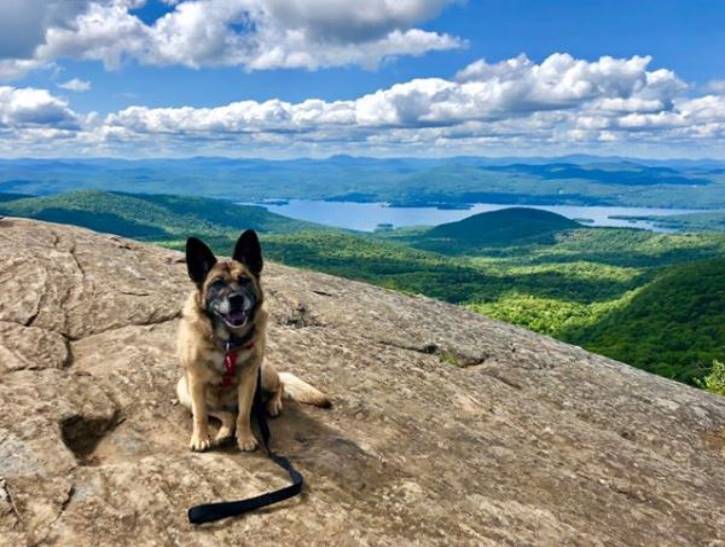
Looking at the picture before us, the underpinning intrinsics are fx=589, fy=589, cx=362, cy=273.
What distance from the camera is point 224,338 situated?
323 inches

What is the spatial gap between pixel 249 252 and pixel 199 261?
0.69 metres

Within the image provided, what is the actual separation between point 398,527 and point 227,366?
124 inches

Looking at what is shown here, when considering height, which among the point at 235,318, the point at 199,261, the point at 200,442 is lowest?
the point at 200,442

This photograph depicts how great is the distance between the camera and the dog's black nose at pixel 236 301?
302 inches

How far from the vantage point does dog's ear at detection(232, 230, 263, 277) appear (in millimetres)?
7958

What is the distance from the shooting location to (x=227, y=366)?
27.3 feet

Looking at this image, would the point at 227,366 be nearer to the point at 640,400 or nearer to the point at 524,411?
the point at 524,411

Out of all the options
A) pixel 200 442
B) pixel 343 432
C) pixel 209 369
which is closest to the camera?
pixel 200 442

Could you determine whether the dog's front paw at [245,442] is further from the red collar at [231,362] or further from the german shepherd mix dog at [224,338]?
the red collar at [231,362]

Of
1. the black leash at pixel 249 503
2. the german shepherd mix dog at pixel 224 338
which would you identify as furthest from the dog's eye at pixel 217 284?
the black leash at pixel 249 503

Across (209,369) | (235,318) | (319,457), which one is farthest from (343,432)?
(235,318)

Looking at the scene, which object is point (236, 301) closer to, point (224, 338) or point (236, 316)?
point (236, 316)

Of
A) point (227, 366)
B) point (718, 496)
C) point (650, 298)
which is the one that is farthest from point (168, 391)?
point (650, 298)

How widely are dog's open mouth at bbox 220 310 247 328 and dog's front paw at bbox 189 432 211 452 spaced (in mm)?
1796
